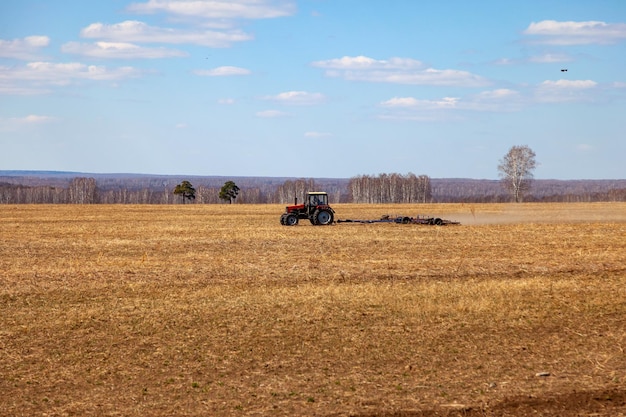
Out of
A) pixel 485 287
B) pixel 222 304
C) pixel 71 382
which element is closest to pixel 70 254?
pixel 222 304

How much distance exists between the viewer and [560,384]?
1178 centimetres

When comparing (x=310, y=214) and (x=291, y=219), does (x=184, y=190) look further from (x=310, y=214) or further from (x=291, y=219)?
(x=310, y=214)

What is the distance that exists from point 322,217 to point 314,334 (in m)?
34.1

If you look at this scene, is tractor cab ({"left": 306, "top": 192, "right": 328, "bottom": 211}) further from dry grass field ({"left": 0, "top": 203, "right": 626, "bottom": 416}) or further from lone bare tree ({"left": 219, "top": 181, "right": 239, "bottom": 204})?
lone bare tree ({"left": 219, "top": 181, "right": 239, "bottom": 204})

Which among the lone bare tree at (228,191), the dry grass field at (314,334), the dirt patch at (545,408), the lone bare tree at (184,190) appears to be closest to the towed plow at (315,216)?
the dry grass field at (314,334)

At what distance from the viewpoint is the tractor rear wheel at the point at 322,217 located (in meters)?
49.0

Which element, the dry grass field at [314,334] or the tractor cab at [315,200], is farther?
the tractor cab at [315,200]

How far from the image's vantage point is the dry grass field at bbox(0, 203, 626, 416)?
36.6ft

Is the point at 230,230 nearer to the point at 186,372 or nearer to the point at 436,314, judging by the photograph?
the point at 436,314

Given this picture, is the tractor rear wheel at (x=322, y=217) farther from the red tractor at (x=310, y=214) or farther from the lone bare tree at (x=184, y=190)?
the lone bare tree at (x=184, y=190)

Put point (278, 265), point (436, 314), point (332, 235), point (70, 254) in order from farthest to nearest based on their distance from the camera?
point (332, 235)
point (70, 254)
point (278, 265)
point (436, 314)

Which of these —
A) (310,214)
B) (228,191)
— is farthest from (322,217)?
(228,191)

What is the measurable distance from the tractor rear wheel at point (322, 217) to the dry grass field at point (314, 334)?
757 inches

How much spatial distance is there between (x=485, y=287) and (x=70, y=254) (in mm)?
17134
